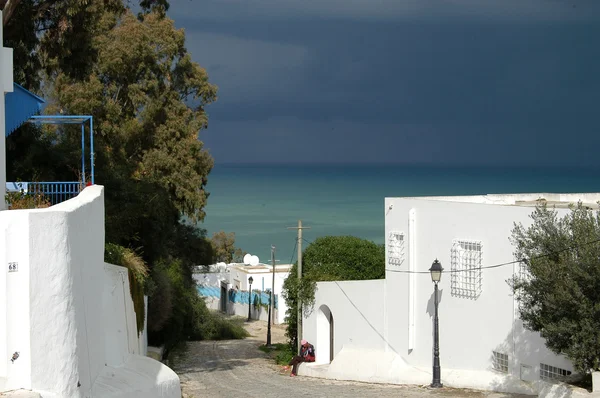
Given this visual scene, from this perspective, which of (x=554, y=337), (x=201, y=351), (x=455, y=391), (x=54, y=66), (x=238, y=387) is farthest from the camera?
(x=201, y=351)

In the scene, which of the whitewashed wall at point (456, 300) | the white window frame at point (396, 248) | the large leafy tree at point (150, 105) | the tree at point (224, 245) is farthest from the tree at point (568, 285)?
the tree at point (224, 245)

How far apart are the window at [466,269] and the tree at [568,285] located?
4.85 meters

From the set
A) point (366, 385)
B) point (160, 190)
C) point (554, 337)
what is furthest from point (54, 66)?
point (554, 337)

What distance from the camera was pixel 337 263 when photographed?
28891 mm

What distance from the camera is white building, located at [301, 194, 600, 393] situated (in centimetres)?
1792

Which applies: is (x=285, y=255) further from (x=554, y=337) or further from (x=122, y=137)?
(x=554, y=337)

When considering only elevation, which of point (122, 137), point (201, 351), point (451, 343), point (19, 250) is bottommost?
point (201, 351)

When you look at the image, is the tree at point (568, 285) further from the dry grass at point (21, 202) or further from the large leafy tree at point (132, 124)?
the large leafy tree at point (132, 124)

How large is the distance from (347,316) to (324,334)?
2280 mm

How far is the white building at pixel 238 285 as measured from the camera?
49094 mm

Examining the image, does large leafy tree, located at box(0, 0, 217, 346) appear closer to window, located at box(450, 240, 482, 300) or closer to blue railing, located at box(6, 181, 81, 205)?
blue railing, located at box(6, 181, 81, 205)

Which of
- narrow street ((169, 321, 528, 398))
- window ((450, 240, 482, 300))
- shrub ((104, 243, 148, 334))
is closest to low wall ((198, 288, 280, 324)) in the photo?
narrow street ((169, 321, 528, 398))

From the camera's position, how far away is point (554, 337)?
13391mm

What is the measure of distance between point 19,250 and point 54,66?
14.7 metres
